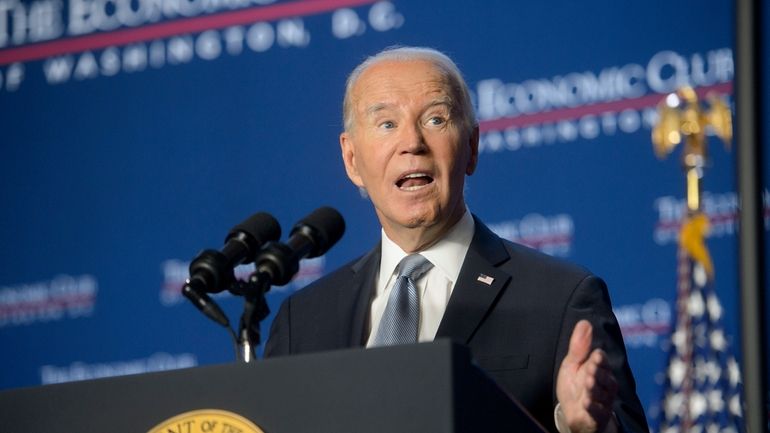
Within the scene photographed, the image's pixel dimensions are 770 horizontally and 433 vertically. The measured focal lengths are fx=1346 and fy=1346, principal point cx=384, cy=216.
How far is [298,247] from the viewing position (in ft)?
7.77

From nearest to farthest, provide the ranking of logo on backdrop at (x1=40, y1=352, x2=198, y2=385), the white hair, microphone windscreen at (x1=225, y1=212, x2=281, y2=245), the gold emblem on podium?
the gold emblem on podium
microphone windscreen at (x1=225, y1=212, x2=281, y2=245)
the white hair
logo on backdrop at (x1=40, y1=352, x2=198, y2=385)

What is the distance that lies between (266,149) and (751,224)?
111 inches

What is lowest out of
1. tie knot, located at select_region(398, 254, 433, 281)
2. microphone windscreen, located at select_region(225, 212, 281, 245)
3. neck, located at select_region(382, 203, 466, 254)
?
tie knot, located at select_region(398, 254, 433, 281)

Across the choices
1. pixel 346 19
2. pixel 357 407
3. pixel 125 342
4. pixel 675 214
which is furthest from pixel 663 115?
pixel 357 407

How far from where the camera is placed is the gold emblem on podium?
1720 millimetres

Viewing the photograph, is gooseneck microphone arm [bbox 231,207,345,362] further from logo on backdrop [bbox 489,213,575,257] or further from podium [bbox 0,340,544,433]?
logo on backdrop [bbox 489,213,575,257]

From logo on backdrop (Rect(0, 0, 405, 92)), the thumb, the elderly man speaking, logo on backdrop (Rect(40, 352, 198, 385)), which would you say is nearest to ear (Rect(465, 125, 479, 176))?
the elderly man speaking

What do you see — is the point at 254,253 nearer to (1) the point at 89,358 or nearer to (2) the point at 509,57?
(2) the point at 509,57

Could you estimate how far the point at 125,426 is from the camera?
5.88ft

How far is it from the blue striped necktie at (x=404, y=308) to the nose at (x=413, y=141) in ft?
0.69

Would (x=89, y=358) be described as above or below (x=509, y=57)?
below

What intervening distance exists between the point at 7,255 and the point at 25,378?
468mm

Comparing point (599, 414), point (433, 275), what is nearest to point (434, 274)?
point (433, 275)

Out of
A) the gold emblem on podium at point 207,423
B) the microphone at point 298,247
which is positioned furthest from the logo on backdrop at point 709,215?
the gold emblem on podium at point 207,423
